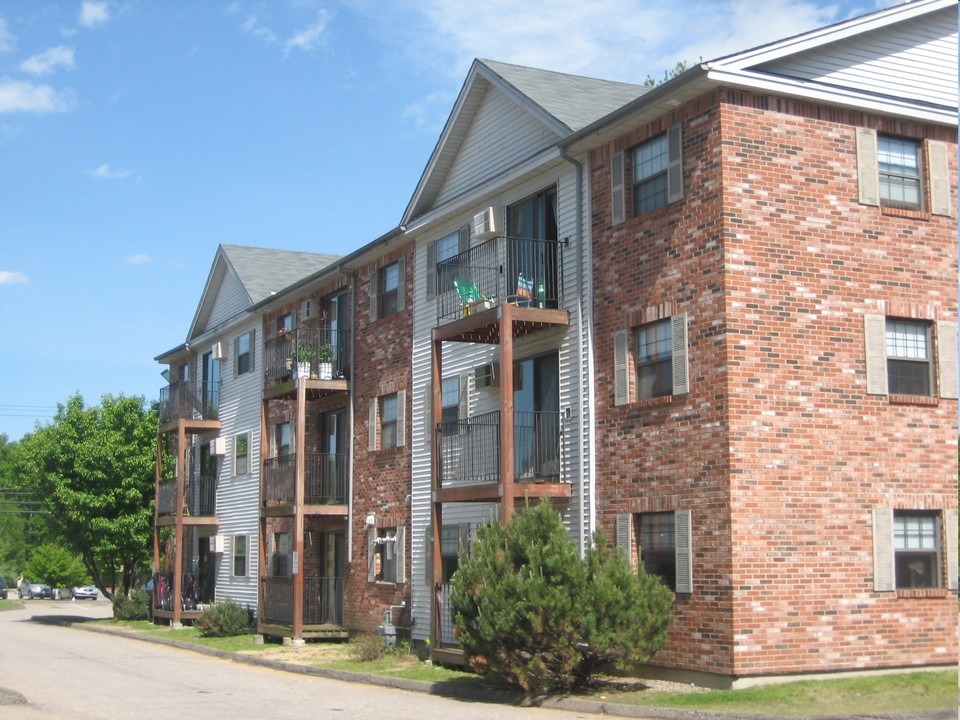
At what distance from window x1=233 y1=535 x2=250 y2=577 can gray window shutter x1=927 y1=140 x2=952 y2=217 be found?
2199cm

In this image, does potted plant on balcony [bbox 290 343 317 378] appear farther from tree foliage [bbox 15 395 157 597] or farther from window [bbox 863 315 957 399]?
window [bbox 863 315 957 399]

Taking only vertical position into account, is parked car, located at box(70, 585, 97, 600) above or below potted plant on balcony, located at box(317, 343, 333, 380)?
below

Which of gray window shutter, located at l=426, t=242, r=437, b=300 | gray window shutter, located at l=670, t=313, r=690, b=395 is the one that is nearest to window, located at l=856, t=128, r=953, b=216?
gray window shutter, located at l=670, t=313, r=690, b=395

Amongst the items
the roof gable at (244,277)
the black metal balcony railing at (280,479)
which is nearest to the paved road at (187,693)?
the black metal balcony railing at (280,479)

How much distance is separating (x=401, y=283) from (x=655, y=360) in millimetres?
9705

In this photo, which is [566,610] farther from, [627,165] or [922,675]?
[627,165]

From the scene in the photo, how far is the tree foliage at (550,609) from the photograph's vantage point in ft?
52.4

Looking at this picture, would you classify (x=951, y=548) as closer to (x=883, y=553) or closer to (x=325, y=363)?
(x=883, y=553)

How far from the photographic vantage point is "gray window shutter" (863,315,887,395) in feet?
56.5

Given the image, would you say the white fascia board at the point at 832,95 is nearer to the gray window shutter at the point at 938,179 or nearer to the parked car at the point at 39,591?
the gray window shutter at the point at 938,179

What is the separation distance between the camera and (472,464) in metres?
20.9

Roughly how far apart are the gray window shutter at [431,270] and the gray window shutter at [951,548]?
1123 centimetres

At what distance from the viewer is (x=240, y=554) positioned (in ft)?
114

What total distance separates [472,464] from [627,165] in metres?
5.70
